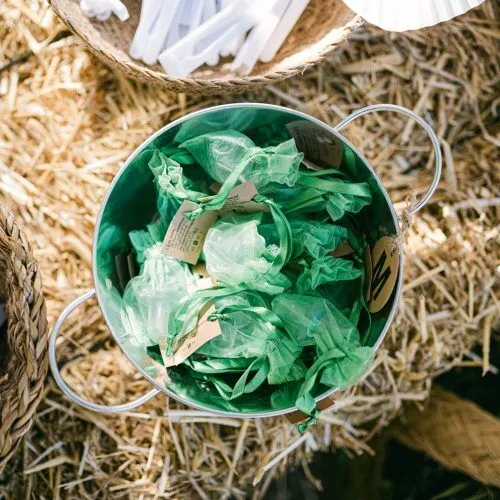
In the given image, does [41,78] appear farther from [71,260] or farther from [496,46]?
[496,46]

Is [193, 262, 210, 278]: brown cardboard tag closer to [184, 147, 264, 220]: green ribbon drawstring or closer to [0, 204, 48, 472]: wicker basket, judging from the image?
[184, 147, 264, 220]: green ribbon drawstring

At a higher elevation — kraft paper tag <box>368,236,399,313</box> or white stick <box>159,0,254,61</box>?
white stick <box>159,0,254,61</box>

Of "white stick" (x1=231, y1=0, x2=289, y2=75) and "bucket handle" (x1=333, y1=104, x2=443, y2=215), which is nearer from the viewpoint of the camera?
"bucket handle" (x1=333, y1=104, x2=443, y2=215)

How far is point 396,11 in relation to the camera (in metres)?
0.85

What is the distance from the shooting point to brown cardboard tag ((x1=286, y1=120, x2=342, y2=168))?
82 centimetres

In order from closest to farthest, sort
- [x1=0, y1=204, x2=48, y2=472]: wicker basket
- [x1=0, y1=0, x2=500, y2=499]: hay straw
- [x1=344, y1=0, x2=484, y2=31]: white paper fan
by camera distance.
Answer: [x1=0, y1=204, x2=48, y2=472]: wicker basket
[x1=344, y1=0, x2=484, y2=31]: white paper fan
[x1=0, y1=0, x2=500, y2=499]: hay straw

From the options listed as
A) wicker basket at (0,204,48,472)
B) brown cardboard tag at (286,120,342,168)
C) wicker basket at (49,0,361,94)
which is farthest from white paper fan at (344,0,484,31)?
wicker basket at (0,204,48,472)

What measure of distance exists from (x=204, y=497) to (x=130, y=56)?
66 cm

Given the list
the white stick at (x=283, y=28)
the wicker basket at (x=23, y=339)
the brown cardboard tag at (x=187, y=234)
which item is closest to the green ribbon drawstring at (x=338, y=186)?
the brown cardboard tag at (x=187, y=234)

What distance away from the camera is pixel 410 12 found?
86 centimetres

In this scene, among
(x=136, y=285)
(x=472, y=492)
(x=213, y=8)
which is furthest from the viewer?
(x=472, y=492)

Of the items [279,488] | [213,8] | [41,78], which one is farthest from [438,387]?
[41,78]

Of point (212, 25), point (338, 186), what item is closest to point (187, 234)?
point (338, 186)

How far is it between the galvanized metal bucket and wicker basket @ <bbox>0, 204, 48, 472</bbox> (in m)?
0.03
